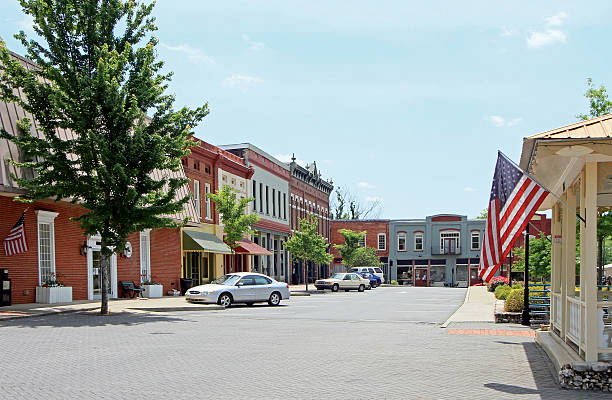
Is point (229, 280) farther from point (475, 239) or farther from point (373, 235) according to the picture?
point (475, 239)

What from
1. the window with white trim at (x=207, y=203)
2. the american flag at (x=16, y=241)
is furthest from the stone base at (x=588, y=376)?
the window with white trim at (x=207, y=203)

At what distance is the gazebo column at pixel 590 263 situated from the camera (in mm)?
8477

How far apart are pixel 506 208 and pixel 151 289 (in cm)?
2421

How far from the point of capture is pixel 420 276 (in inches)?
3150

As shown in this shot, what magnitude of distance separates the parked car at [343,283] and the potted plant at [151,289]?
17909mm

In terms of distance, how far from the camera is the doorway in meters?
A: 26.9

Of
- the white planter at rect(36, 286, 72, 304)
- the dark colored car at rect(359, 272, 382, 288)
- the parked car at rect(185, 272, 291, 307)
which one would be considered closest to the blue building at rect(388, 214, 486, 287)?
the dark colored car at rect(359, 272, 382, 288)

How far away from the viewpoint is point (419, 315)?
2314cm

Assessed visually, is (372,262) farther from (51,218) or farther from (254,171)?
(51,218)

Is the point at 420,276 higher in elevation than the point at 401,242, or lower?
lower

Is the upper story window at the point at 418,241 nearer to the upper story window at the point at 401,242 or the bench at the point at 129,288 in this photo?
the upper story window at the point at 401,242

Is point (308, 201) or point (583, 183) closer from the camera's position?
point (583, 183)

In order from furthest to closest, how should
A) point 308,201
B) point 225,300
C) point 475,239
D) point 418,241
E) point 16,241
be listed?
1. point 418,241
2. point 475,239
3. point 308,201
4. point 225,300
5. point 16,241

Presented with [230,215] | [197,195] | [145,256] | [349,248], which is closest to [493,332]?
[145,256]
